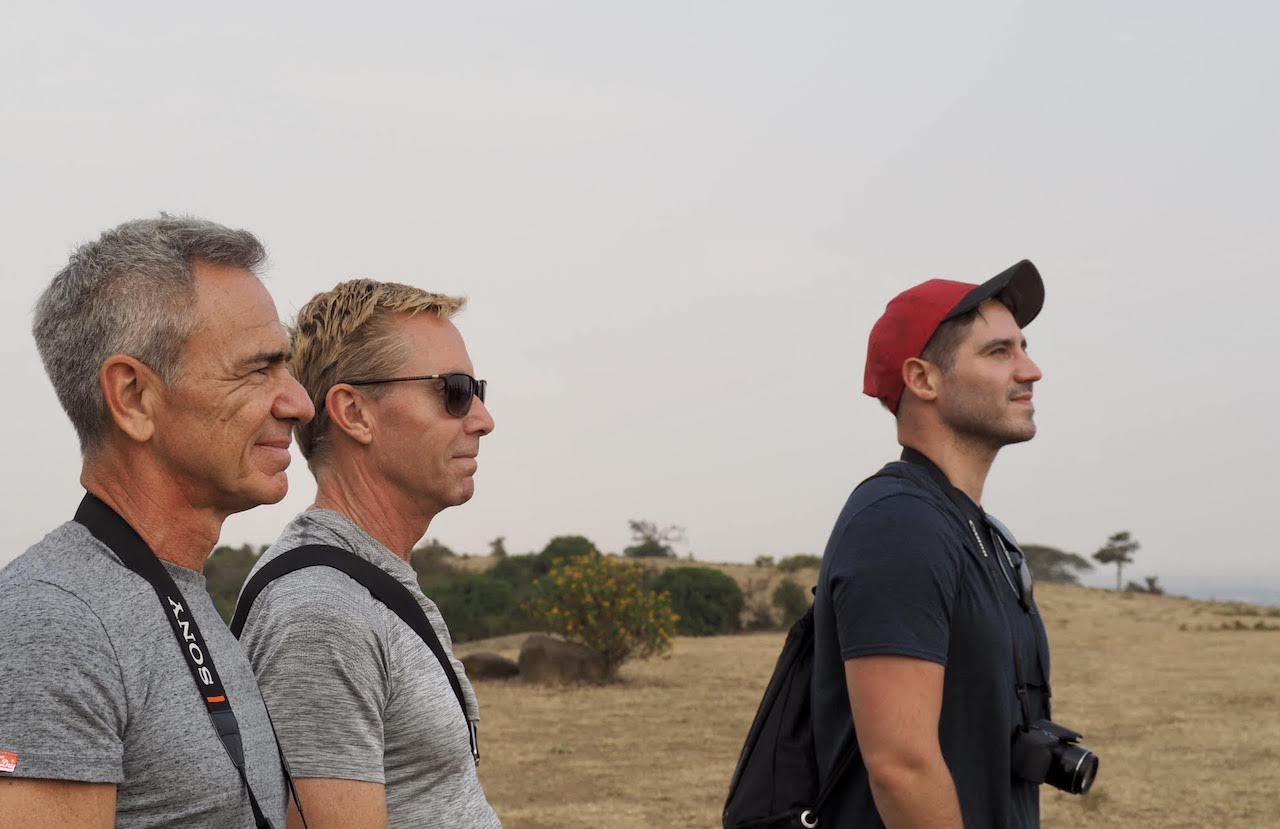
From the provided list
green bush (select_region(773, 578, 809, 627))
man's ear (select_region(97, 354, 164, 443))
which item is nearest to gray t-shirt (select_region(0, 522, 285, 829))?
man's ear (select_region(97, 354, 164, 443))

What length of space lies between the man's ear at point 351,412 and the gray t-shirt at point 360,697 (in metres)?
0.26

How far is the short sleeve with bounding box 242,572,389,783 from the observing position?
6.90ft

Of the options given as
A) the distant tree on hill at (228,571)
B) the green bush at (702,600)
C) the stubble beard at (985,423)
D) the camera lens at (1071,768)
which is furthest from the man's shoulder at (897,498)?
the green bush at (702,600)

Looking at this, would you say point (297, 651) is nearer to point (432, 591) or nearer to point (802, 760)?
point (802, 760)

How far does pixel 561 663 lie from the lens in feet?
61.6

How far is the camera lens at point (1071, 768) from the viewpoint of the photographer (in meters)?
2.84

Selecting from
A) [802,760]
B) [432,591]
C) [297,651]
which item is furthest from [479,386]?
[432,591]

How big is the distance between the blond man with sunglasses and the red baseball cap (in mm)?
1030

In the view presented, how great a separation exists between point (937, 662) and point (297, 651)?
1318 mm

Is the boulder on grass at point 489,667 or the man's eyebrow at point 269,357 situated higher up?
the man's eyebrow at point 269,357

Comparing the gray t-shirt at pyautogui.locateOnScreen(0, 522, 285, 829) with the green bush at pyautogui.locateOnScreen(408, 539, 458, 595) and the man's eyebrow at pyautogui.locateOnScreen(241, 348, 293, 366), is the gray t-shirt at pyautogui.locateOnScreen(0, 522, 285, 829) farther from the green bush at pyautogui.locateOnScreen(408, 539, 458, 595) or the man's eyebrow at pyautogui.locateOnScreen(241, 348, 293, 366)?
the green bush at pyautogui.locateOnScreen(408, 539, 458, 595)

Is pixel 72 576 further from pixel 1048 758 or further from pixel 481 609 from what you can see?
pixel 481 609

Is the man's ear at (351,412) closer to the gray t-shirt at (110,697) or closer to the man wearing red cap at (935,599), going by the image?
the gray t-shirt at (110,697)

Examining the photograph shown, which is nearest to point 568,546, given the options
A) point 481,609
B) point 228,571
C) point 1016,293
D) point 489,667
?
point 481,609
